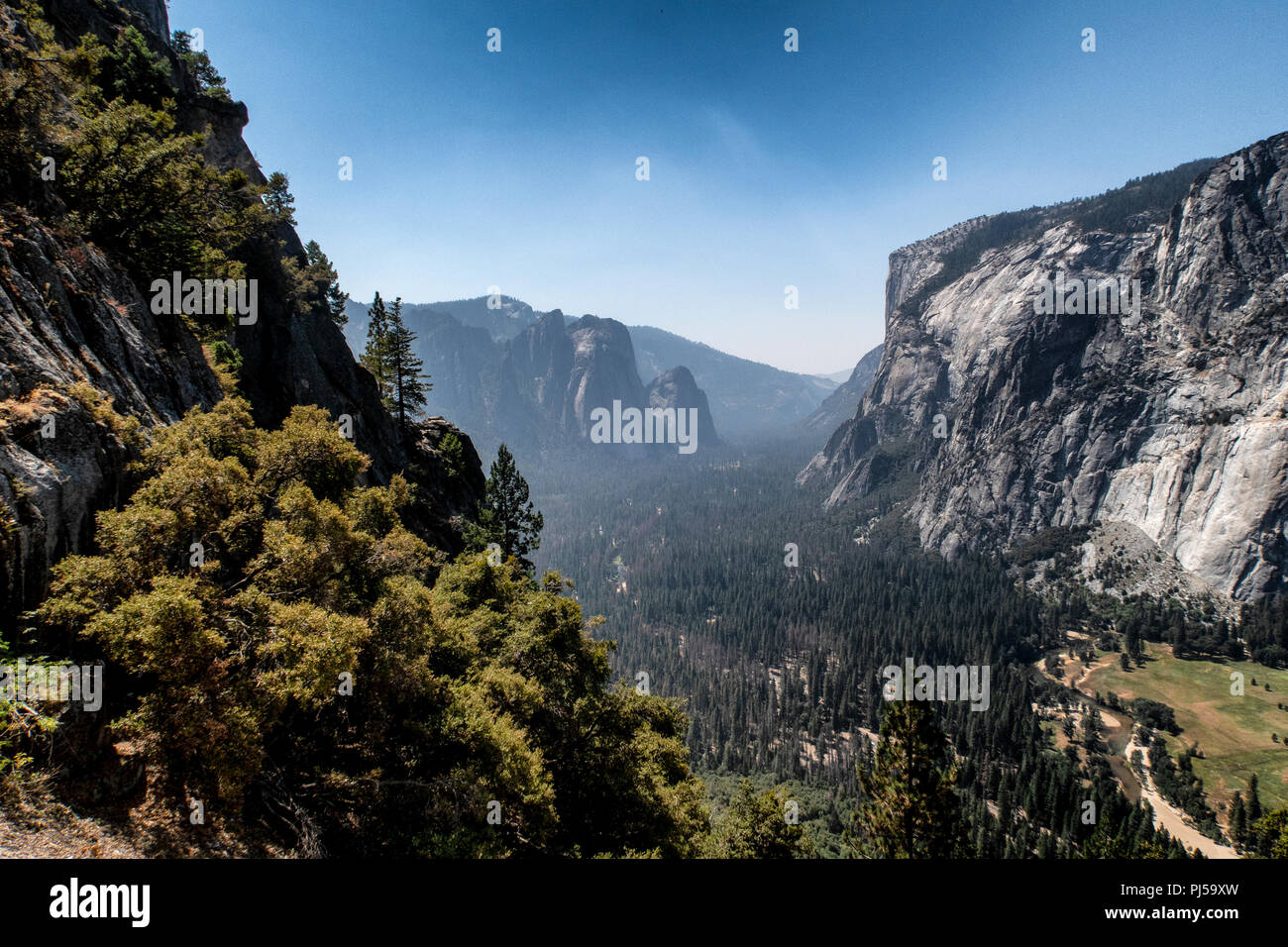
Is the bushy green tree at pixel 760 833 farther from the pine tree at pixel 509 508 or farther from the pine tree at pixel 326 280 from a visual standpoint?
the pine tree at pixel 326 280

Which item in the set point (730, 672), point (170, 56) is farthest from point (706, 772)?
point (170, 56)

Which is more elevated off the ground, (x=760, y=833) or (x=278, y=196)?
(x=278, y=196)

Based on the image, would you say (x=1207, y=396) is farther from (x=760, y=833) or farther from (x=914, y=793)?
(x=760, y=833)

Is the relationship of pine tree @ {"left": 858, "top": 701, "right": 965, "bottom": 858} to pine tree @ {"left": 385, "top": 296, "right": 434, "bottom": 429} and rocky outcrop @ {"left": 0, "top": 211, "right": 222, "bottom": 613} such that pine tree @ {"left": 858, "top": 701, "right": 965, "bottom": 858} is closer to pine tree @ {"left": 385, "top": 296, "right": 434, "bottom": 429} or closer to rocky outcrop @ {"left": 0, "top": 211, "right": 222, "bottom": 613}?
rocky outcrop @ {"left": 0, "top": 211, "right": 222, "bottom": 613}

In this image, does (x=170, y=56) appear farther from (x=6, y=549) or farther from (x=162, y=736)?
(x=162, y=736)

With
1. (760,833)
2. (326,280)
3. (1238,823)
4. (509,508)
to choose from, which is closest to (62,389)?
(760,833)

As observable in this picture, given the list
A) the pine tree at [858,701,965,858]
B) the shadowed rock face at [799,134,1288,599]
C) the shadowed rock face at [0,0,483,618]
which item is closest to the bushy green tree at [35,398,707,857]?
the shadowed rock face at [0,0,483,618]
